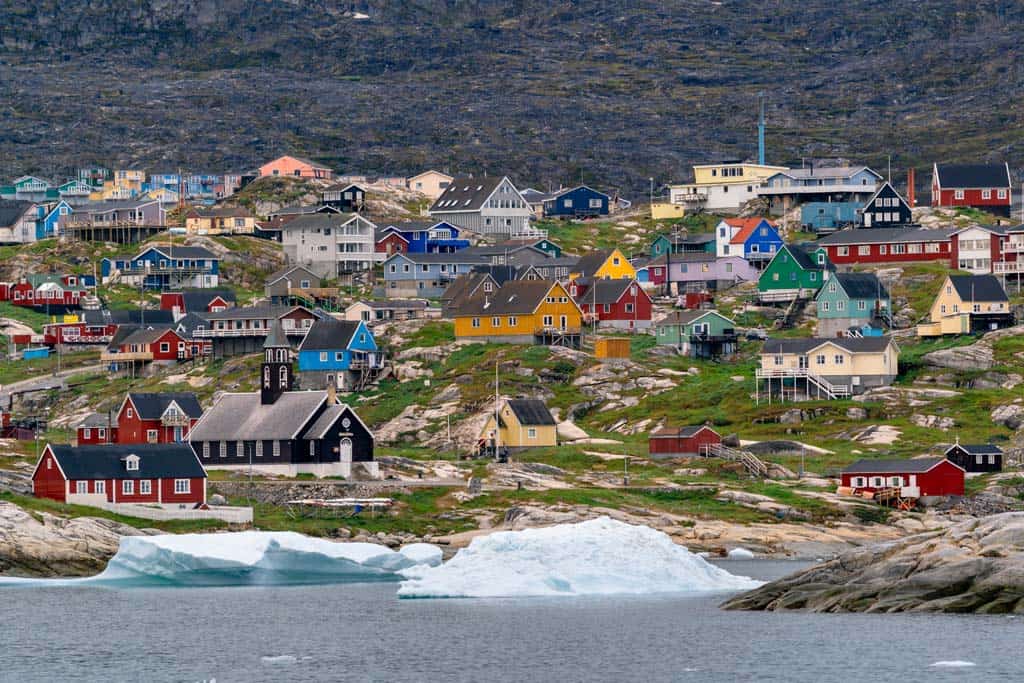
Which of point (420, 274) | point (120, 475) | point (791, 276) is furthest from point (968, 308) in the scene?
point (120, 475)

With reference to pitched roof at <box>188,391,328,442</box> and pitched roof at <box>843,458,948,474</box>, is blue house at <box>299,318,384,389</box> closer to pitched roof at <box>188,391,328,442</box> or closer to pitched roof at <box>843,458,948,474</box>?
pitched roof at <box>188,391,328,442</box>

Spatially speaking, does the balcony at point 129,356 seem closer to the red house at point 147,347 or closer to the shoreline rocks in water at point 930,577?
the red house at point 147,347

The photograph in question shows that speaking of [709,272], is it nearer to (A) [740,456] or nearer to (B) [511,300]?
(B) [511,300]

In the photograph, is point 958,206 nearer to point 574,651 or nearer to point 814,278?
point 814,278

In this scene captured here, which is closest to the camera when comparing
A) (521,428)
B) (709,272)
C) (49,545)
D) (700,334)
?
(49,545)

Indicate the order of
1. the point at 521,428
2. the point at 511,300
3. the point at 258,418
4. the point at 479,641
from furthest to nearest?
1. the point at 511,300
2. the point at 521,428
3. the point at 258,418
4. the point at 479,641

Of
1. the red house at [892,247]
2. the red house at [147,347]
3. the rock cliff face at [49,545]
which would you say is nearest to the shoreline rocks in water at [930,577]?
the rock cliff face at [49,545]

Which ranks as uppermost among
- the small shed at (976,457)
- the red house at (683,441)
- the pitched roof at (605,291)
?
the pitched roof at (605,291)

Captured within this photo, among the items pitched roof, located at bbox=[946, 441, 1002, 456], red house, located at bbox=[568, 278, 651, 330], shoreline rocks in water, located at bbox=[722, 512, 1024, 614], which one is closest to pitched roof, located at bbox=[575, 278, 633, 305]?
red house, located at bbox=[568, 278, 651, 330]
